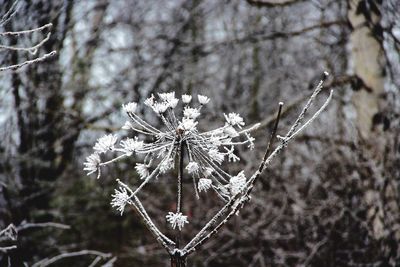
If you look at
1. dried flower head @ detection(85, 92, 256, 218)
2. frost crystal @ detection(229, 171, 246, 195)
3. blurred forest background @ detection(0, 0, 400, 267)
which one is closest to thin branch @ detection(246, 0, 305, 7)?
blurred forest background @ detection(0, 0, 400, 267)

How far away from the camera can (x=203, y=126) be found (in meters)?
7.71

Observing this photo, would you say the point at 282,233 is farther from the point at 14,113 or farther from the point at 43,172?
the point at 14,113

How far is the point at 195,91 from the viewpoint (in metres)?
10.1

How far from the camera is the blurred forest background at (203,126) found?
473 cm

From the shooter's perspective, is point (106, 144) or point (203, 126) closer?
point (106, 144)

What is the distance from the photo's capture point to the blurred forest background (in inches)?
186

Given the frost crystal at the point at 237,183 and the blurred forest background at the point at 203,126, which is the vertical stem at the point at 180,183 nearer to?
the frost crystal at the point at 237,183

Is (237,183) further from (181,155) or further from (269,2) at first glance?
(269,2)

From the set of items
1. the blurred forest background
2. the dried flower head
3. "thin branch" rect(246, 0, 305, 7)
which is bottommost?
the blurred forest background

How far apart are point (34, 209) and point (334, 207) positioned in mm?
3546

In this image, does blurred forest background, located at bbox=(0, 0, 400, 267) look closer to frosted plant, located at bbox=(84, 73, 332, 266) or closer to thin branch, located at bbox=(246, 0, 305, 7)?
thin branch, located at bbox=(246, 0, 305, 7)

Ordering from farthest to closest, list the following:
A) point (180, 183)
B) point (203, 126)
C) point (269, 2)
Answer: point (203, 126) → point (269, 2) → point (180, 183)

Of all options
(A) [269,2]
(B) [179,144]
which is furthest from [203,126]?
(B) [179,144]

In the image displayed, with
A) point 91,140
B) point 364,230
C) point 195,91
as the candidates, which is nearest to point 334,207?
point 364,230
